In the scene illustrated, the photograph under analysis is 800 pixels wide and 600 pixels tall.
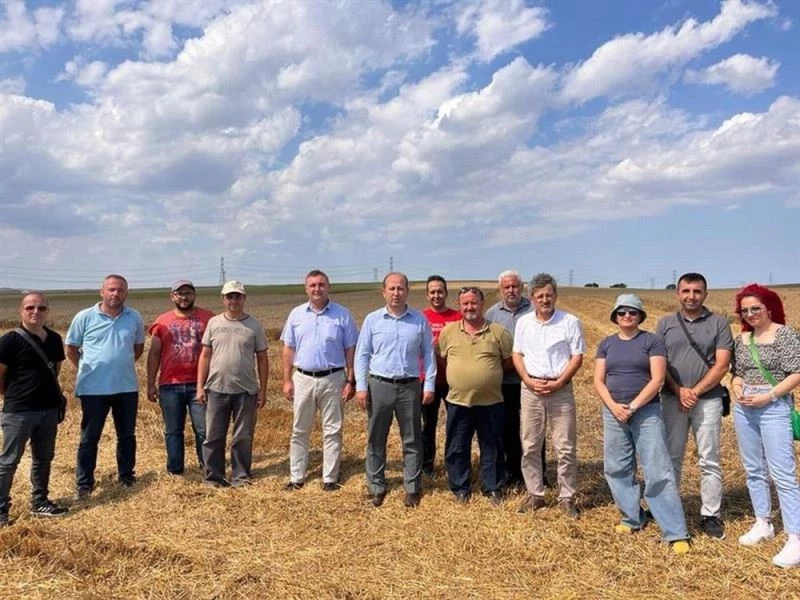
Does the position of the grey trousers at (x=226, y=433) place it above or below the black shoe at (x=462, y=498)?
above

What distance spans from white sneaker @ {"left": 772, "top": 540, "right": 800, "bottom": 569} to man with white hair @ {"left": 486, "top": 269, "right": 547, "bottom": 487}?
233cm

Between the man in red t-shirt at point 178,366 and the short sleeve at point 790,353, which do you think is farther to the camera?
the man in red t-shirt at point 178,366

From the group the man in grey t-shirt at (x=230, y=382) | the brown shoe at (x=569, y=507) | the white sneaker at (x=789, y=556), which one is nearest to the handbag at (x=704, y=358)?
the white sneaker at (x=789, y=556)

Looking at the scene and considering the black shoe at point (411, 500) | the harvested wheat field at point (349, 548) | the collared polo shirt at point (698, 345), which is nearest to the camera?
the harvested wheat field at point (349, 548)

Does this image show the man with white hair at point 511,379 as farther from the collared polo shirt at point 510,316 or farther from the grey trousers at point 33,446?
the grey trousers at point 33,446

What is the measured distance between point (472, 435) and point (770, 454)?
2447 mm

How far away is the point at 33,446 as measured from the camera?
5.62 m

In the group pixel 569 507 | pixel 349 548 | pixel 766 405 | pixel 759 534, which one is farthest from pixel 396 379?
pixel 759 534

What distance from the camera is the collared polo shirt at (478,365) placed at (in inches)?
222

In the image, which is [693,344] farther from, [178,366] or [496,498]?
[178,366]

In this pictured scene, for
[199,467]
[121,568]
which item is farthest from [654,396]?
[199,467]

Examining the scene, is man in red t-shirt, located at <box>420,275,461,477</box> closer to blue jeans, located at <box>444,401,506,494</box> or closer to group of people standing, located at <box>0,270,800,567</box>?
group of people standing, located at <box>0,270,800,567</box>

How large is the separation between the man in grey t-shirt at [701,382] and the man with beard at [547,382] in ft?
2.54

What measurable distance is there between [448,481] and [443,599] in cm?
208
